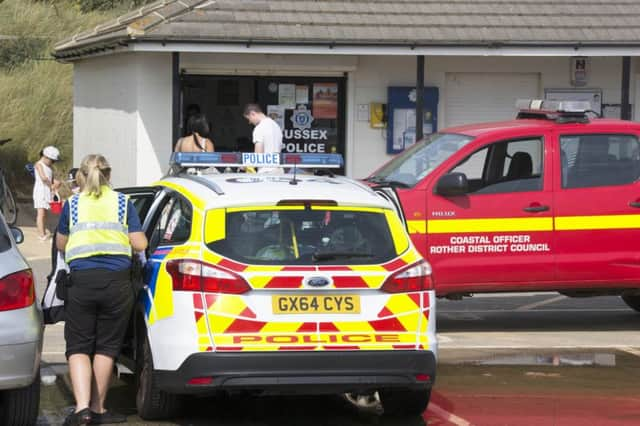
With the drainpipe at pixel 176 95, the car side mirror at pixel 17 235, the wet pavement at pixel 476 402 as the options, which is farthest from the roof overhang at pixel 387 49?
the car side mirror at pixel 17 235

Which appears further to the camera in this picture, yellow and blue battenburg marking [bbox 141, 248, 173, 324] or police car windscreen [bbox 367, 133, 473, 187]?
police car windscreen [bbox 367, 133, 473, 187]

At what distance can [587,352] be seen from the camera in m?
10.5

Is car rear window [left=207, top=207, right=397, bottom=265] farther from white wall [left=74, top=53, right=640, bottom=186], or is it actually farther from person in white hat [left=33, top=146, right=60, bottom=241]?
person in white hat [left=33, top=146, right=60, bottom=241]

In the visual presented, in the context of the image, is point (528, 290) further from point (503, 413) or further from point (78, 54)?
point (78, 54)

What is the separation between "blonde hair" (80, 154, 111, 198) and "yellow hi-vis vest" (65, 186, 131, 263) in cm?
4

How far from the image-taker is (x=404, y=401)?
25.5 ft

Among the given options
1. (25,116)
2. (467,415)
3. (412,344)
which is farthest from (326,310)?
(25,116)

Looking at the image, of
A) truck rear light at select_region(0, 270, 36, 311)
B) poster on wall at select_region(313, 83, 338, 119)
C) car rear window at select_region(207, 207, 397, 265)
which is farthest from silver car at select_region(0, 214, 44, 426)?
poster on wall at select_region(313, 83, 338, 119)

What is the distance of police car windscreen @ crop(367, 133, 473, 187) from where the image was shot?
1126 centimetres

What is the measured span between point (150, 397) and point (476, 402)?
2.27 meters

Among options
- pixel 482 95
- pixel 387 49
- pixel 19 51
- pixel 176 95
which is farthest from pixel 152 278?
pixel 19 51

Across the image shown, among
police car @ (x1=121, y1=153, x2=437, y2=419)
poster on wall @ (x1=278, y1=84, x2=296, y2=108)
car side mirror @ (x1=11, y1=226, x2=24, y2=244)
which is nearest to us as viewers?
police car @ (x1=121, y1=153, x2=437, y2=419)

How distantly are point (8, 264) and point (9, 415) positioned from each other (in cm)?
91

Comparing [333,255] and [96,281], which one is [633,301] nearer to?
[333,255]
